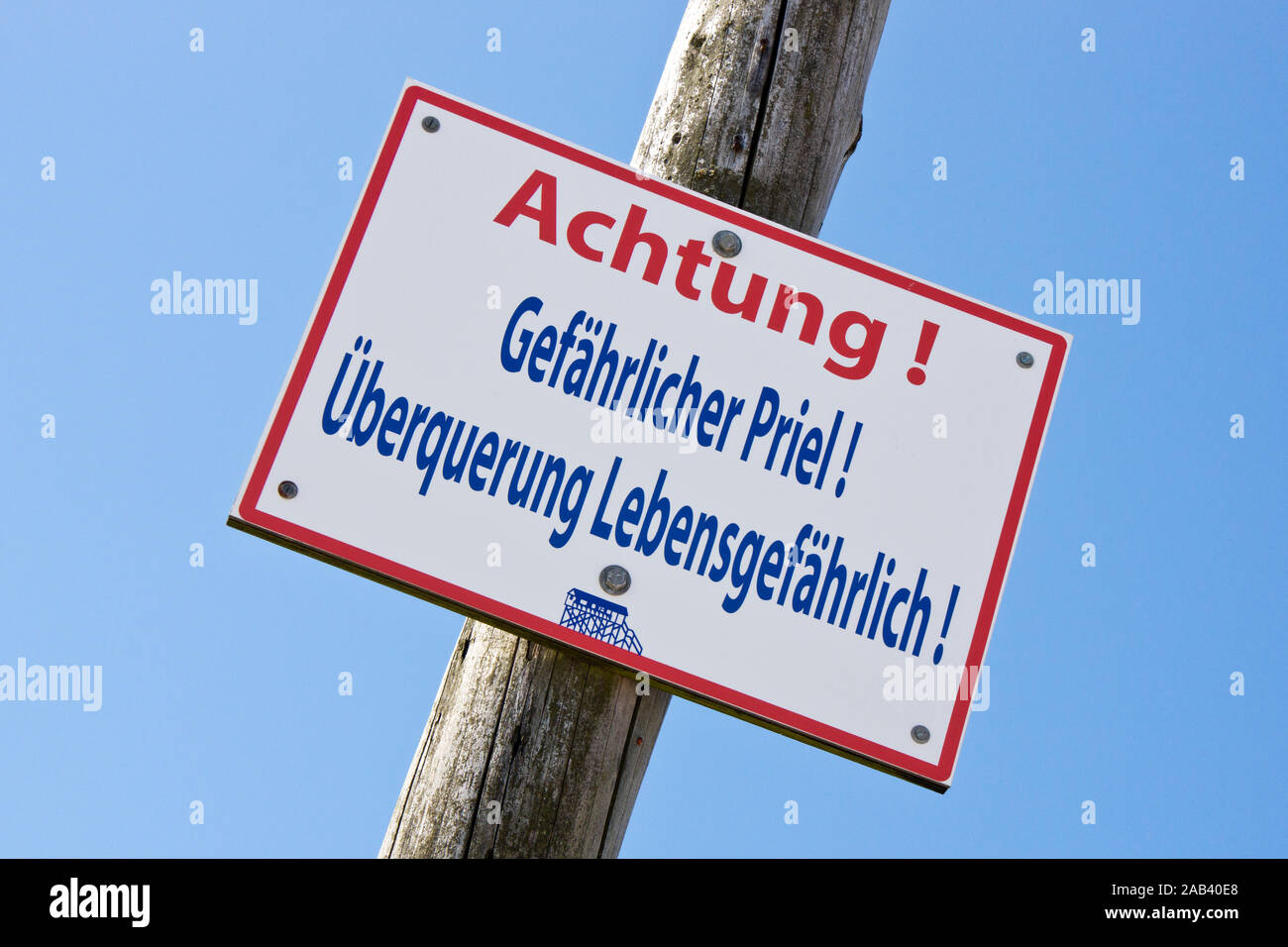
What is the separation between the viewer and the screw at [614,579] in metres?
1.70

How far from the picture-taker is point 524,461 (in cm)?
173

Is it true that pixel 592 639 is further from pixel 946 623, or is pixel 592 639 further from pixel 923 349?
pixel 923 349

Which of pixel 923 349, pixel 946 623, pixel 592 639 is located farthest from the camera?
pixel 923 349

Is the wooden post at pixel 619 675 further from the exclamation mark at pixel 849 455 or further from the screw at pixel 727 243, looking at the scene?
the exclamation mark at pixel 849 455

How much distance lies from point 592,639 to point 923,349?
0.72 metres

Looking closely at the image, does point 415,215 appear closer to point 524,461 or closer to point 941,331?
point 524,461

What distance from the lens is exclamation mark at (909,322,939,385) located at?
189 centimetres

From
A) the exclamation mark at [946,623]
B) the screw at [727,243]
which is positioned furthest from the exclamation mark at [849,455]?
the screw at [727,243]

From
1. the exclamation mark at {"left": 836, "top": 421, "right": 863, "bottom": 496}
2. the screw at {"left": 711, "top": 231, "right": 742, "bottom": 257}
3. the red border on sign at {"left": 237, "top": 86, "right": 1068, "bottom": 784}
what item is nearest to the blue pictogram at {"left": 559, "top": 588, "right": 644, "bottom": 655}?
the red border on sign at {"left": 237, "top": 86, "right": 1068, "bottom": 784}

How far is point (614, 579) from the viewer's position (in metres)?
1.70

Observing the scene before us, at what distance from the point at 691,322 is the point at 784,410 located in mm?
197

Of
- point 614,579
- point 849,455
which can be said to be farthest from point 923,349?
point 614,579
